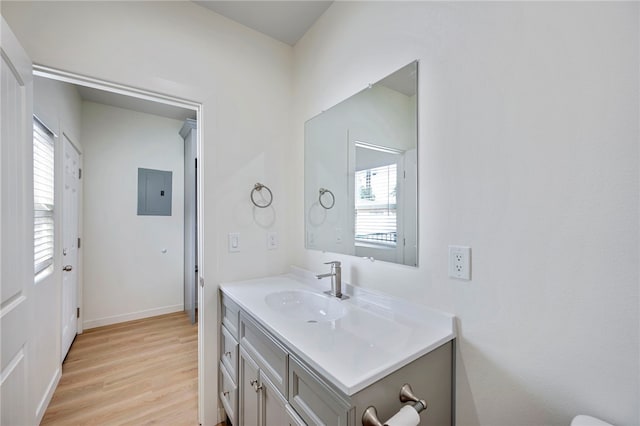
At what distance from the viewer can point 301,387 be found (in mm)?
933

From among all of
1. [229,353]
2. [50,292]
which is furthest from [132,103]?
[229,353]

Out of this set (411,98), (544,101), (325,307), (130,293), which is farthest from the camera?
(130,293)

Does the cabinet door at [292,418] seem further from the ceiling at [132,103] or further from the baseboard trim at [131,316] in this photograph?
the ceiling at [132,103]

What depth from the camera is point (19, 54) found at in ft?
3.49

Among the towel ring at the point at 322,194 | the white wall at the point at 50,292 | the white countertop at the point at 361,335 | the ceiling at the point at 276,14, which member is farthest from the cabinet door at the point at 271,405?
the ceiling at the point at 276,14

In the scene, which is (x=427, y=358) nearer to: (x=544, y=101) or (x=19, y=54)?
(x=544, y=101)

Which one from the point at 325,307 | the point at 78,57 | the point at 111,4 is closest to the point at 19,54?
the point at 78,57

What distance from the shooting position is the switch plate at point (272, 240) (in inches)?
76.3

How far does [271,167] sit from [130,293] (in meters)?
2.59

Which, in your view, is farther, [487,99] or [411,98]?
[411,98]

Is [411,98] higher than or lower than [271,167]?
higher

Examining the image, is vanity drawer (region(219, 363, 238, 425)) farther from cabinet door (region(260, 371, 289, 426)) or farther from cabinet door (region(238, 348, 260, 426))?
cabinet door (region(260, 371, 289, 426))

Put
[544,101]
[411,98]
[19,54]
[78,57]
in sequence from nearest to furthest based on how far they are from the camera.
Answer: [544,101] → [19,54] → [411,98] → [78,57]

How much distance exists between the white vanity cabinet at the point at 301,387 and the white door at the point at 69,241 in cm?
191
